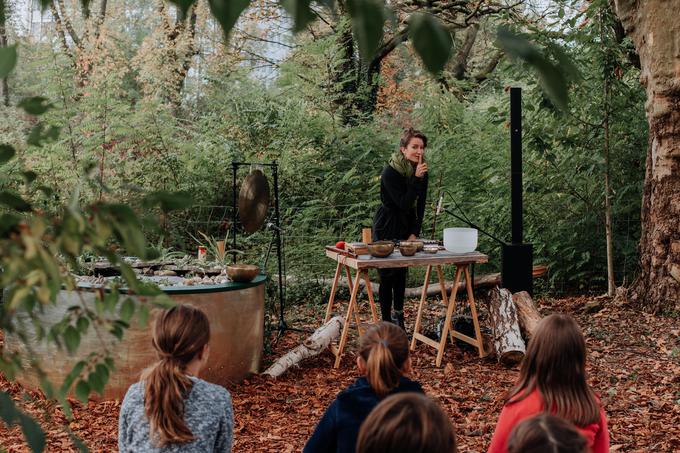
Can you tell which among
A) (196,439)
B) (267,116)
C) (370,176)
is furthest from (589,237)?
(196,439)

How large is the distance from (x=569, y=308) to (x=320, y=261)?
2.97 m

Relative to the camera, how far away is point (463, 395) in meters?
4.88

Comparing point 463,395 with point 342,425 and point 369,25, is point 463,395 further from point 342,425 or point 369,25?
point 369,25

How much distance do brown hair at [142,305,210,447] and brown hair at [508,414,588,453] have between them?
123cm

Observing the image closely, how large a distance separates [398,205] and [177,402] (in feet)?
11.9

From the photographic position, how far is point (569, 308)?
738 centimetres

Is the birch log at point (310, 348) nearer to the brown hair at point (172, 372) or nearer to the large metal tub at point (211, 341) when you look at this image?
the large metal tub at point (211, 341)

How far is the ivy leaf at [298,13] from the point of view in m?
0.81

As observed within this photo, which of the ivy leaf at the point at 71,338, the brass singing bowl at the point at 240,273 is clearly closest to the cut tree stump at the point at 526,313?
the brass singing bowl at the point at 240,273

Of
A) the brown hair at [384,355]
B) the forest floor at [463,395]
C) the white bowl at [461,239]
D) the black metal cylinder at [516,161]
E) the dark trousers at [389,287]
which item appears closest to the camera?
the brown hair at [384,355]

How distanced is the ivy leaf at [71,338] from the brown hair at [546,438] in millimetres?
940

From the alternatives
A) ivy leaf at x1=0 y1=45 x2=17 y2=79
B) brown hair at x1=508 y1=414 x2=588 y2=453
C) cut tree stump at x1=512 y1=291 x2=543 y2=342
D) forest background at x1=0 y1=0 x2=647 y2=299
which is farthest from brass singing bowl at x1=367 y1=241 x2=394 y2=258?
ivy leaf at x1=0 y1=45 x2=17 y2=79

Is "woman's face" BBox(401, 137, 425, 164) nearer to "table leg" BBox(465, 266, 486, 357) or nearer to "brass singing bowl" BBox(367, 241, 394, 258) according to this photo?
"brass singing bowl" BBox(367, 241, 394, 258)

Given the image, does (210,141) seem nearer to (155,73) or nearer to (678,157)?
(155,73)
